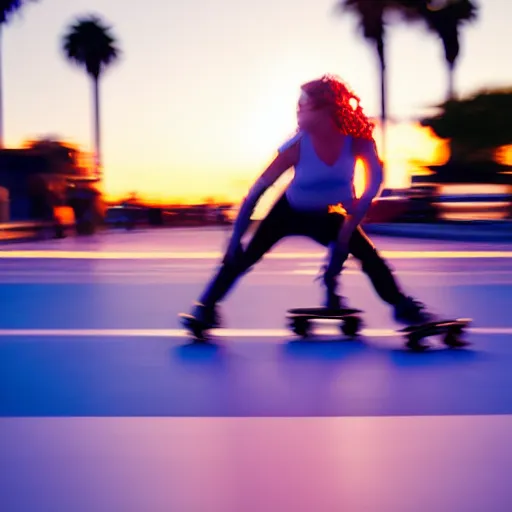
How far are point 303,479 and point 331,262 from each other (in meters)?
2.94

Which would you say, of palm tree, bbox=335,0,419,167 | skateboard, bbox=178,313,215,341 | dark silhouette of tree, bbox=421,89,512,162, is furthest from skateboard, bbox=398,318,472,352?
palm tree, bbox=335,0,419,167

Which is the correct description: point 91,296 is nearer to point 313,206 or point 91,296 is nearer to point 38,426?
point 313,206

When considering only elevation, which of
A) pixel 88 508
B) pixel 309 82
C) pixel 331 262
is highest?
pixel 309 82

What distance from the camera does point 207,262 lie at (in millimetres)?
15938

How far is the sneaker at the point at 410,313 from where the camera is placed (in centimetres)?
641

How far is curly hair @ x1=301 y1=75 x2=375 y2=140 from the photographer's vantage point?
640 cm

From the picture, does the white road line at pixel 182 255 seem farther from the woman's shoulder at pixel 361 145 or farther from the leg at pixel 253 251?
the woman's shoulder at pixel 361 145

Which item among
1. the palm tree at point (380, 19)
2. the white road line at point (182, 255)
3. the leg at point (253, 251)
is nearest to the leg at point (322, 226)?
the leg at point (253, 251)

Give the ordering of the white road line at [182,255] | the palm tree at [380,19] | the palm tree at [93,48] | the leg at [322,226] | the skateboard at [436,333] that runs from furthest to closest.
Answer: the palm tree at [93,48]
the palm tree at [380,19]
the white road line at [182,255]
the leg at [322,226]
the skateboard at [436,333]

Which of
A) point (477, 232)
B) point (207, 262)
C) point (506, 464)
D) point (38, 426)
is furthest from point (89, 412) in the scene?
point (477, 232)

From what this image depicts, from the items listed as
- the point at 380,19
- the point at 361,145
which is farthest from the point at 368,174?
the point at 380,19

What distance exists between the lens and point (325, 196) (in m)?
6.51

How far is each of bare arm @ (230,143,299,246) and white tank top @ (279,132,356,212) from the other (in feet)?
0.18

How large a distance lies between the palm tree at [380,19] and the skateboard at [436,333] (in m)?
46.8
